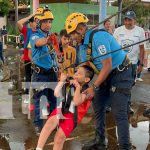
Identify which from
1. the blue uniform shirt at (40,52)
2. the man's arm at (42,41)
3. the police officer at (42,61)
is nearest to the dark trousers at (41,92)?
the police officer at (42,61)

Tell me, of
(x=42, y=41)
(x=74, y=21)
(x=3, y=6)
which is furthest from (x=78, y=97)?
(x=3, y=6)

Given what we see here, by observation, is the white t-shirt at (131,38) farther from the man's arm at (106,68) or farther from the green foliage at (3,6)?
the green foliage at (3,6)

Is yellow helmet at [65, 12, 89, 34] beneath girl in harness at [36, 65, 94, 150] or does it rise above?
above

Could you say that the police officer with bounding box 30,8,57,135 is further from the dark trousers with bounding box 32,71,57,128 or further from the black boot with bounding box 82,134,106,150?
the black boot with bounding box 82,134,106,150

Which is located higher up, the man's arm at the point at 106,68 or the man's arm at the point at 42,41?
the man's arm at the point at 42,41

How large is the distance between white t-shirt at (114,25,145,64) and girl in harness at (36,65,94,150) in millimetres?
2028

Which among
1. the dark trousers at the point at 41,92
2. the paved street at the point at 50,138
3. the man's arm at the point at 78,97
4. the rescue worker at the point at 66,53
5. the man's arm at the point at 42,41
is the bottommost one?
the paved street at the point at 50,138

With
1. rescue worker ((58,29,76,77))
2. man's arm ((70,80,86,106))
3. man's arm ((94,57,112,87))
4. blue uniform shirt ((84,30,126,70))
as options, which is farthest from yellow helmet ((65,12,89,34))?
rescue worker ((58,29,76,77))

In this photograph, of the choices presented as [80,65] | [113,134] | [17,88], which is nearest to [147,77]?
[17,88]

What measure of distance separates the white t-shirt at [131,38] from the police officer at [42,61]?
140 centimetres

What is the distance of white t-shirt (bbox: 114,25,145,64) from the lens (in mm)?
6309

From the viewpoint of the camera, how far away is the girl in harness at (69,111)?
416 centimetres

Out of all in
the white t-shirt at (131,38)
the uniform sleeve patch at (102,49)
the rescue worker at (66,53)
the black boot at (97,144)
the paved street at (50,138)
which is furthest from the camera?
the white t-shirt at (131,38)

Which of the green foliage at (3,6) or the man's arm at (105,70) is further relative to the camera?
the green foliage at (3,6)
